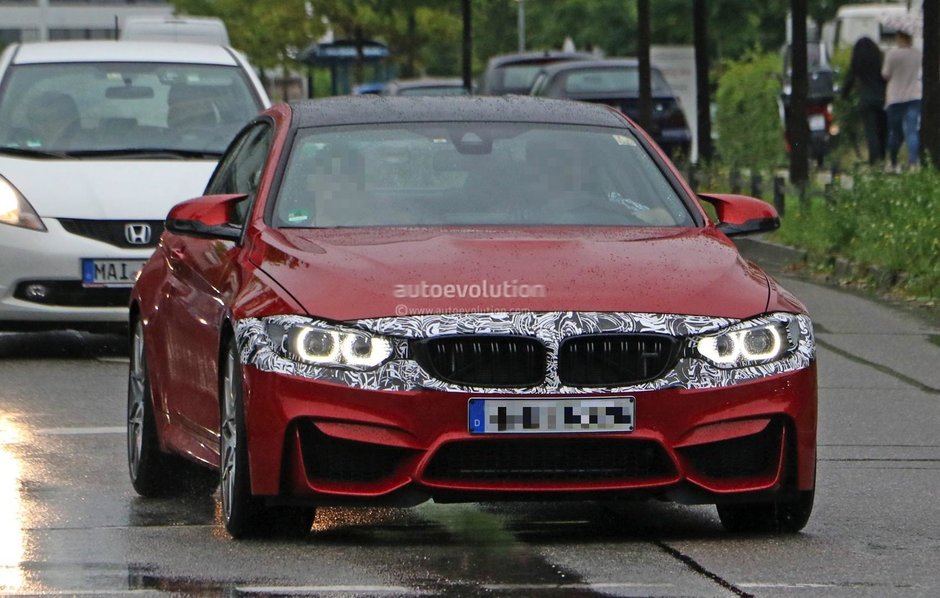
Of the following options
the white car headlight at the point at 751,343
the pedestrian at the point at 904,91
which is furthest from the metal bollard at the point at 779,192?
the white car headlight at the point at 751,343

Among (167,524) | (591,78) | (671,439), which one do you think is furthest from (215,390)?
(591,78)

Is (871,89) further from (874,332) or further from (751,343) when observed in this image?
(751,343)

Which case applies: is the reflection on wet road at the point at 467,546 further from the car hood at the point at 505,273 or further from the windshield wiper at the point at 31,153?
the windshield wiper at the point at 31,153

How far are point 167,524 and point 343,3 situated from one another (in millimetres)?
47999

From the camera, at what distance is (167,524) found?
757 cm

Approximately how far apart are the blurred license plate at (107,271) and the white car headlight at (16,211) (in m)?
0.34

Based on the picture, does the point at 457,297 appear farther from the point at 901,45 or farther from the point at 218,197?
the point at 901,45

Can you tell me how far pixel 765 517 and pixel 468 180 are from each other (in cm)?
155

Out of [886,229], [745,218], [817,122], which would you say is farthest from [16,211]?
[817,122]

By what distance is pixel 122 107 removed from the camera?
14.2 m

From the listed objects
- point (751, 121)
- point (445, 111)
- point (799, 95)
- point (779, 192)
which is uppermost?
point (445, 111)

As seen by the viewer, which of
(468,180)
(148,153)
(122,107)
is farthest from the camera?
(122,107)

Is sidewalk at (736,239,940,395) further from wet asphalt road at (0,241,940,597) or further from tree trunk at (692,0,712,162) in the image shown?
tree trunk at (692,0,712,162)

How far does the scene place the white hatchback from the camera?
42.0 feet
